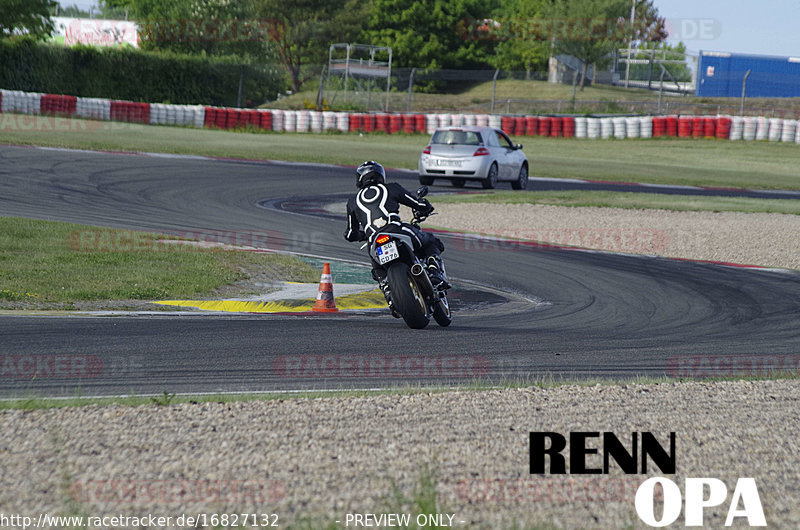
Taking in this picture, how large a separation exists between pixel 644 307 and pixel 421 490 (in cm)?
677

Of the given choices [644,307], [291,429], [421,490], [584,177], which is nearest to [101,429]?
[291,429]

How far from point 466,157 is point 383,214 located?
1404 centimetres

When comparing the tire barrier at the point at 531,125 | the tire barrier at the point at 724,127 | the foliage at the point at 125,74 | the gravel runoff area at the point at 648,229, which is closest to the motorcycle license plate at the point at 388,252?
the gravel runoff area at the point at 648,229

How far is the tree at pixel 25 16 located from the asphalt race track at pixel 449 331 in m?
38.1

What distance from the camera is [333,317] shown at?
9242 mm

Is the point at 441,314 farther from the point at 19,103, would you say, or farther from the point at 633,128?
the point at 633,128

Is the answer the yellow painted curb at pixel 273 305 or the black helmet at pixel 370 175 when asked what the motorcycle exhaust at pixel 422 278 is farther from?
the yellow painted curb at pixel 273 305

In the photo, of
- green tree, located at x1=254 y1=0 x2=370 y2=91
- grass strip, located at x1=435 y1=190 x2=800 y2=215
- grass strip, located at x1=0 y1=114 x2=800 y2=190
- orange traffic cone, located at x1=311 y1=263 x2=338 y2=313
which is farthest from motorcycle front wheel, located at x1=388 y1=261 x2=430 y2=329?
green tree, located at x1=254 y1=0 x2=370 y2=91

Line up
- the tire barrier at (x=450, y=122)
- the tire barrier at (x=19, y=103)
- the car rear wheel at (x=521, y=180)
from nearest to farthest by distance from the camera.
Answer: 1. the car rear wheel at (x=521, y=180)
2. the tire barrier at (x=19, y=103)
3. the tire barrier at (x=450, y=122)

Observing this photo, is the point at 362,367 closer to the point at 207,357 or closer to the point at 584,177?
the point at 207,357

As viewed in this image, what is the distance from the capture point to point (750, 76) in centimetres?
5888

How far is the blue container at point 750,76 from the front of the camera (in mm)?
57750

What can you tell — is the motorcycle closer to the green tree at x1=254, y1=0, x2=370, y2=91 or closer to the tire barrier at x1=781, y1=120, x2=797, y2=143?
the tire barrier at x1=781, y1=120, x2=797, y2=143

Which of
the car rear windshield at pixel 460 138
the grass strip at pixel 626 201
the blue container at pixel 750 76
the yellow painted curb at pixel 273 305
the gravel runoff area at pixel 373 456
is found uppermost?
the blue container at pixel 750 76
